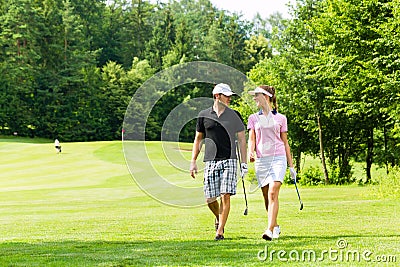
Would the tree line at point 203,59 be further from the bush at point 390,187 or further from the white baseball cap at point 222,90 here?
the bush at point 390,187

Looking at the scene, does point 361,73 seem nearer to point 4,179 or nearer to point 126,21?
point 4,179

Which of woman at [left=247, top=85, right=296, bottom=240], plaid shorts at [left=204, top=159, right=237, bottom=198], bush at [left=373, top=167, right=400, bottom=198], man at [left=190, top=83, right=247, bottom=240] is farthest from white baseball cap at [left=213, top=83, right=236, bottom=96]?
bush at [left=373, top=167, right=400, bottom=198]

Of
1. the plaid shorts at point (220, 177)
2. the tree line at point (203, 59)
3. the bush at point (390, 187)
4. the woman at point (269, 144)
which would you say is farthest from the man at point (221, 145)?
the bush at point (390, 187)

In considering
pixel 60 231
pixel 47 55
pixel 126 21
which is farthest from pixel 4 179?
pixel 126 21

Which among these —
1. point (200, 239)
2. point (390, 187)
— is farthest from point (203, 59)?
point (200, 239)

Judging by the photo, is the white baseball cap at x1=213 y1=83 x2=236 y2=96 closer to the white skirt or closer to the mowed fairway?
the white skirt

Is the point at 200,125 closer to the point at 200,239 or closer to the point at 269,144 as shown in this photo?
the point at 269,144

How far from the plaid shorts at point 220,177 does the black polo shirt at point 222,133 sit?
0.29ft

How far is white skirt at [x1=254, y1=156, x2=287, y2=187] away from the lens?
9.10 metres

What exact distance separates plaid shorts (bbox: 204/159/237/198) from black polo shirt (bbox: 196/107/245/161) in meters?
0.09

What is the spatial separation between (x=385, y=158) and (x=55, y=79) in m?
49.0

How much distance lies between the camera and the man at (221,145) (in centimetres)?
912

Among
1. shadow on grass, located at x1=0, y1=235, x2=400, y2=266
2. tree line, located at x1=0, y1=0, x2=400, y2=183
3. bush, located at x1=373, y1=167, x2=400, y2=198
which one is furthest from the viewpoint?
tree line, located at x1=0, y1=0, x2=400, y2=183

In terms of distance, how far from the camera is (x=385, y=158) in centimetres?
3841
